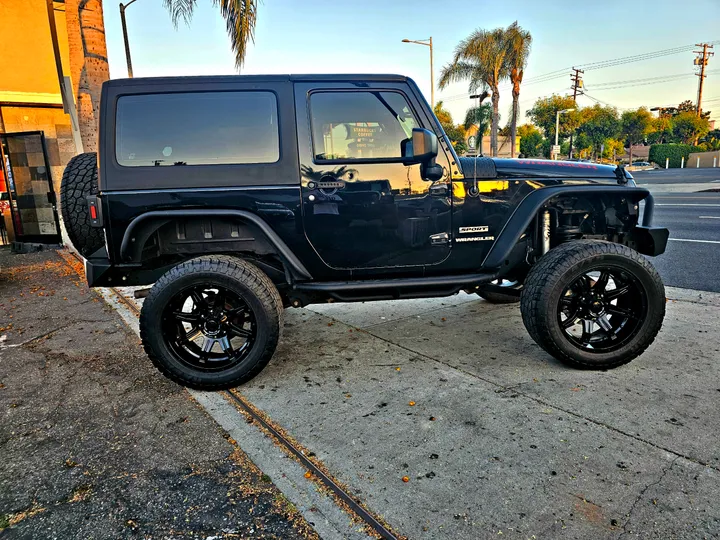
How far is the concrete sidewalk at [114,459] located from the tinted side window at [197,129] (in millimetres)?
1626

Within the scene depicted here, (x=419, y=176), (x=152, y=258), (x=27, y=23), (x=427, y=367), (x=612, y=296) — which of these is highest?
(x=27, y=23)

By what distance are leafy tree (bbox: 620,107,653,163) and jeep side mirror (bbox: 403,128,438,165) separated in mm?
76397

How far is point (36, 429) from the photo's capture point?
9.71 feet

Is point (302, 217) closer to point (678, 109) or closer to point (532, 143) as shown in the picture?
point (532, 143)

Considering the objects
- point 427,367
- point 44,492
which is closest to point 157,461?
point 44,492

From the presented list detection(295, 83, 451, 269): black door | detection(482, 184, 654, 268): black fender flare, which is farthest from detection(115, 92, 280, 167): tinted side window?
detection(482, 184, 654, 268): black fender flare

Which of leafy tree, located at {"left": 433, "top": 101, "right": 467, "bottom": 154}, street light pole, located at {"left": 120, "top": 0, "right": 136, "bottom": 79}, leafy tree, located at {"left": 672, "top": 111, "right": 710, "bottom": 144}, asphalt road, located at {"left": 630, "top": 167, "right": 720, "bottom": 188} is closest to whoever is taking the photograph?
street light pole, located at {"left": 120, "top": 0, "right": 136, "bottom": 79}

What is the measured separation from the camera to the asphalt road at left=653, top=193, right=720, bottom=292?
6204 mm

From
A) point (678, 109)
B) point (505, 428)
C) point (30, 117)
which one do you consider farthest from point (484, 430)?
point (678, 109)

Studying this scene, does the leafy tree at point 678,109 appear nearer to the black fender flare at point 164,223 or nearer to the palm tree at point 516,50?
the palm tree at point 516,50

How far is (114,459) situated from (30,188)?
31.2ft

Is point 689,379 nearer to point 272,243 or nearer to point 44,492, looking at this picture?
point 272,243

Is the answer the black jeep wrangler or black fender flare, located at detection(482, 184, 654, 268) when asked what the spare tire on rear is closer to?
the black jeep wrangler

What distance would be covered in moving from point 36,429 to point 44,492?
2.39 ft
